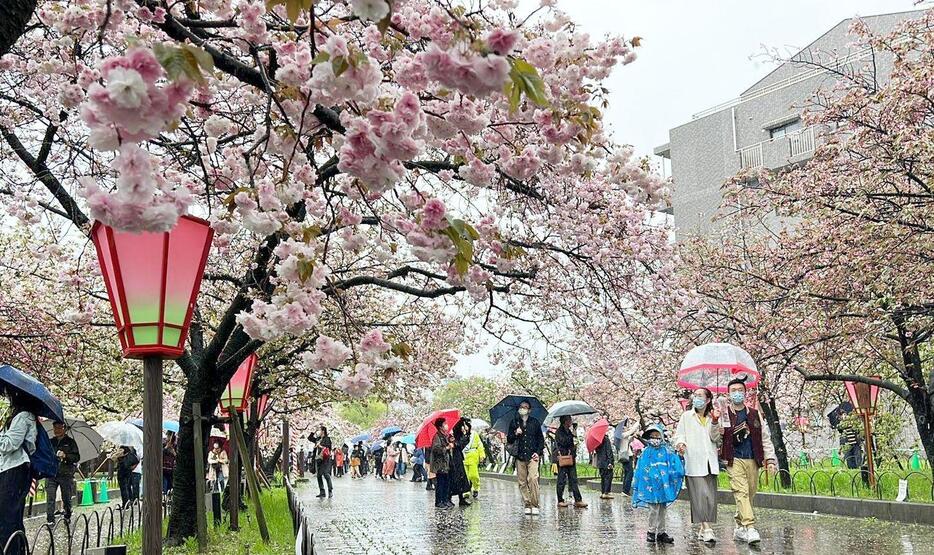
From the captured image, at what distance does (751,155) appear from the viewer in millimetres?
45500

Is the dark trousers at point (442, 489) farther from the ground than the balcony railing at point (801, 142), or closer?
closer

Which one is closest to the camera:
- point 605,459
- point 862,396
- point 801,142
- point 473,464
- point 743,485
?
point 743,485

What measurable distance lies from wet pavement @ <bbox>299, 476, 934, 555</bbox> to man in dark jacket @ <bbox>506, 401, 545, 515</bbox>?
0.40 metres

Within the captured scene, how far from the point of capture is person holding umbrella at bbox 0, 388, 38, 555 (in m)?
9.13

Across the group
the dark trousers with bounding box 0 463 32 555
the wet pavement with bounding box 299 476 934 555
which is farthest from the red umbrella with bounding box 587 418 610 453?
the dark trousers with bounding box 0 463 32 555

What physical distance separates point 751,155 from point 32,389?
1597 inches

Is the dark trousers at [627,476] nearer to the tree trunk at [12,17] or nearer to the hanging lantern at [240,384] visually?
the hanging lantern at [240,384]

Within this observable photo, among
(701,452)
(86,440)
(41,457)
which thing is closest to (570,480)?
(701,452)

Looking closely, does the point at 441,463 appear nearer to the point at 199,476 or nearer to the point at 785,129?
the point at 199,476

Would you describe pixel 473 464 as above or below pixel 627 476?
above

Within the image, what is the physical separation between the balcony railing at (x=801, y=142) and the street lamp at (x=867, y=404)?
23794 millimetres

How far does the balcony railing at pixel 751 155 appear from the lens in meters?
45.0

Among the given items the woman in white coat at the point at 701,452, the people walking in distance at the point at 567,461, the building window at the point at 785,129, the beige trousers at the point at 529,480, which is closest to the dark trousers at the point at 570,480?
the people walking in distance at the point at 567,461

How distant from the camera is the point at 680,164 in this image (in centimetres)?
5031
